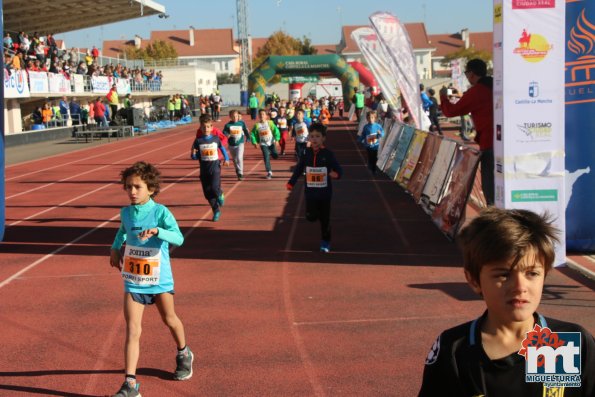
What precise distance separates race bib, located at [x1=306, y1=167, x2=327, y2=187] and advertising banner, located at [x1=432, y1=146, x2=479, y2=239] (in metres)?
1.82

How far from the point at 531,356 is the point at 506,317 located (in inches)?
4.8

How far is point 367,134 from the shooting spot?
19219 millimetres

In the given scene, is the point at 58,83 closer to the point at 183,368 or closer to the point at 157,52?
the point at 183,368

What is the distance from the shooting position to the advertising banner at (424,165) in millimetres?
13844

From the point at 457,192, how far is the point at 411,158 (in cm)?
499

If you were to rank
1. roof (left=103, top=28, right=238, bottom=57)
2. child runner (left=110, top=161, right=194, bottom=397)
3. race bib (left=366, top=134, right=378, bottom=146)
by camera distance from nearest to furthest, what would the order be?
child runner (left=110, top=161, right=194, bottom=397) < race bib (left=366, top=134, right=378, bottom=146) < roof (left=103, top=28, right=238, bottom=57)

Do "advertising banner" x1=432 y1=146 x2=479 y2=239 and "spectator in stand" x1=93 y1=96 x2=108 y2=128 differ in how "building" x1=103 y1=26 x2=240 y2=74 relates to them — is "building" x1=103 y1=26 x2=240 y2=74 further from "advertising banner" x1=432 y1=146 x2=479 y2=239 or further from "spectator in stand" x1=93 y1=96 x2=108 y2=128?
"advertising banner" x1=432 y1=146 x2=479 y2=239

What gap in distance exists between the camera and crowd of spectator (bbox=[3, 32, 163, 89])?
36.6 m

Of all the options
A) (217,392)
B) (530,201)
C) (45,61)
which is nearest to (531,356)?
(217,392)

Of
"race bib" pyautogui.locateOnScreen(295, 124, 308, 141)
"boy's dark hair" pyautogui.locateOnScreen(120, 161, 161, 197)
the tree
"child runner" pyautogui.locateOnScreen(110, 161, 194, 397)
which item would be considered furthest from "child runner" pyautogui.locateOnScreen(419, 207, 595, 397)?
the tree

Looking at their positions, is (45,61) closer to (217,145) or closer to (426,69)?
(217,145)

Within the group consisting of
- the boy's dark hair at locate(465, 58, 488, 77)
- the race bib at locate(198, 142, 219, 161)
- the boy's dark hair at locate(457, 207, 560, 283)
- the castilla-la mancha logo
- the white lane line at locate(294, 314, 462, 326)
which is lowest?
the white lane line at locate(294, 314, 462, 326)

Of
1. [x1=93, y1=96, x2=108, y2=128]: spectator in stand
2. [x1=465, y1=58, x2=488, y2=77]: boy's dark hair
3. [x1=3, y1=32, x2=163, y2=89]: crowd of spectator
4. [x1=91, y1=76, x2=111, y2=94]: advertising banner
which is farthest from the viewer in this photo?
[x1=91, y1=76, x2=111, y2=94]: advertising banner

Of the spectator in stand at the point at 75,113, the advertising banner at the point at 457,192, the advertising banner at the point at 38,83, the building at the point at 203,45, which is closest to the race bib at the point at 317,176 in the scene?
the advertising banner at the point at 457,192
